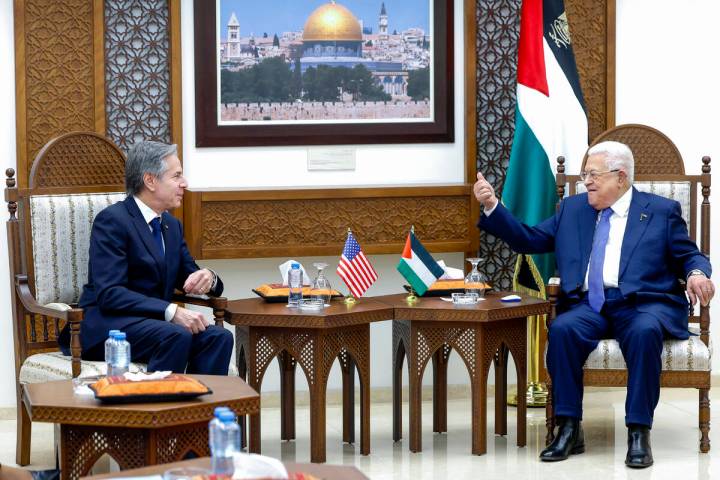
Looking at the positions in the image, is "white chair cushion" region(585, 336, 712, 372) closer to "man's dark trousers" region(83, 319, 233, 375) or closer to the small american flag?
the small american flag

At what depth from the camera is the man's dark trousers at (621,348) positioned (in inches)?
188

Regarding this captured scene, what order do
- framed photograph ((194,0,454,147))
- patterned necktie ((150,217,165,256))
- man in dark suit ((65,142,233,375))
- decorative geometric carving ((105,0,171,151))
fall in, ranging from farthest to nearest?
framed photograph ((194,0,454,147))
decorative geometric carving ((105,0,171,151))
patterned necktie ((150,217,165,256))
man in dark suit ((65,142,233,375))

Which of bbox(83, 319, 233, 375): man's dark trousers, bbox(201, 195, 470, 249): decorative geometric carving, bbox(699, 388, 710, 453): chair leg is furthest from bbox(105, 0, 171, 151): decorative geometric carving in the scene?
bbox(699, 388, 710, 453): chair leg

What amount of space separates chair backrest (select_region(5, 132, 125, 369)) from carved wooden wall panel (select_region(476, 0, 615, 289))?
1.93 m

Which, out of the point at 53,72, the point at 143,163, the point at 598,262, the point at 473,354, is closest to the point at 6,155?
the point at 53,72

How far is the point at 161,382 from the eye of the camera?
3.54 metres

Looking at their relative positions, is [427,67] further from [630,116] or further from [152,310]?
[152,310]

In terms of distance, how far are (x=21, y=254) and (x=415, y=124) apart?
211cm

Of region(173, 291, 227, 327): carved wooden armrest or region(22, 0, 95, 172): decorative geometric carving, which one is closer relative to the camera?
region(173, 291, 227, 327): carved wooden armrest

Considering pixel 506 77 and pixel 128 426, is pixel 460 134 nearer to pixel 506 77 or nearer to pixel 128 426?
pixel 506 77

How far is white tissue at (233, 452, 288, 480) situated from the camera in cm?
269

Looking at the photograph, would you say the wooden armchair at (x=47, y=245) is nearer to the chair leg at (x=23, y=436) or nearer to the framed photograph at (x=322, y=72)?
the chair leg at (x=23, y=436)

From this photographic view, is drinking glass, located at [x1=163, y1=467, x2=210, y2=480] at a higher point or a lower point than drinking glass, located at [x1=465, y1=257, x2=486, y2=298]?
lower

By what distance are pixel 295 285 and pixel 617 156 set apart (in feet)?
4.90
